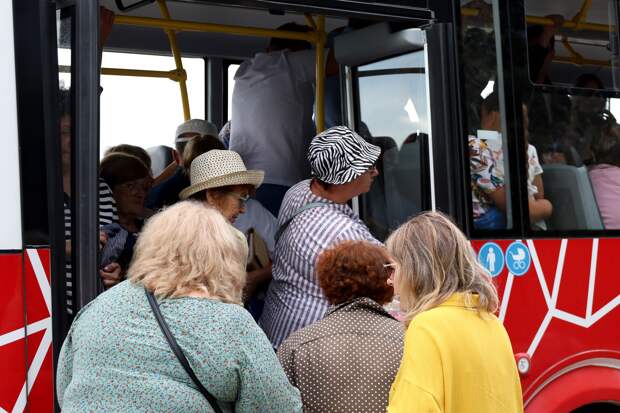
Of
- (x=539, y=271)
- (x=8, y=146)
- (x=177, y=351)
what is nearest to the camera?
(x=177, y=351)

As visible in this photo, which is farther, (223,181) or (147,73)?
(147,73)

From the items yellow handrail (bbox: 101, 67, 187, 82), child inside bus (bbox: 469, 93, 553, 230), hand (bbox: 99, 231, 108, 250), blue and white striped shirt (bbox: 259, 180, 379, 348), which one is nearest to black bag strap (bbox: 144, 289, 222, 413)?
hand (bbox: 99, 231, 108, 250)

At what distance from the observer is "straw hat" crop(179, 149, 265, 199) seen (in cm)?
445

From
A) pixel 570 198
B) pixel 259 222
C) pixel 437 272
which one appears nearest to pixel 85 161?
pixel 437 272

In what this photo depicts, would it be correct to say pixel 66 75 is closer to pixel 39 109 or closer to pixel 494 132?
pixel 39 109

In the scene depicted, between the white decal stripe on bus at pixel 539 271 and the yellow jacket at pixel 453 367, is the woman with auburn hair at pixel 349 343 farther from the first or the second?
the white decal stripe on bus at pixel 539 271

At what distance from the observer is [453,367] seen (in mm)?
2883

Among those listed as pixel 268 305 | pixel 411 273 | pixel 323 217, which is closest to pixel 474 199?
pixel 323 217

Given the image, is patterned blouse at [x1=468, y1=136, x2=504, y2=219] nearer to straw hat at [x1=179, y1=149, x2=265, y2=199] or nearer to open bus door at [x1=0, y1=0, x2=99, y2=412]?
straw hat at [x1=179, y1=149, x2=265, y2=199]

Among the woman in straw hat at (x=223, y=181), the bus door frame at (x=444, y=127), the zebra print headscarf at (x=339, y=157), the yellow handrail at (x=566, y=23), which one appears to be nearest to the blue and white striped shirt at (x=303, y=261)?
the zebra print headscarf at (x=339, y=157)

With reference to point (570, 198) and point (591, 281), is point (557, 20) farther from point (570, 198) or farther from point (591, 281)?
point (591, 281)

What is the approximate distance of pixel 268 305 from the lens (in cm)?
455

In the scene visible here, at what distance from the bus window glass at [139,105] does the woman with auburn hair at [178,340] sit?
286 cm

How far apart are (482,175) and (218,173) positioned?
1.13 metres
